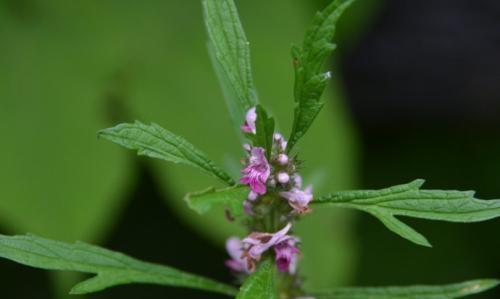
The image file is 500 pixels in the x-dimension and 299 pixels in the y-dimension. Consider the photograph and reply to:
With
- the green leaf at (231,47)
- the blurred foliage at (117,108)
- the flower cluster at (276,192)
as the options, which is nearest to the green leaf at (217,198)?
the flower cluster at (276,192)

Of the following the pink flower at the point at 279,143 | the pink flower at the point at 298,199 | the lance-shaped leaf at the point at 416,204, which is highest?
the pink flower at the point at 279,143

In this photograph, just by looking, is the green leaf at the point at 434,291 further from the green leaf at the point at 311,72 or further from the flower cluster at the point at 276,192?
the green leaf at the point at 311,72

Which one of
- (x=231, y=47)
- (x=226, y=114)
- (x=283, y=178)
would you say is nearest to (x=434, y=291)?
(x=283, y=178)

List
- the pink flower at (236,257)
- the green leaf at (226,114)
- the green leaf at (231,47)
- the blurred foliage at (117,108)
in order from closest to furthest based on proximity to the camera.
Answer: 1. the green leaf at (231,47)
2. the pink flower at (236,257)
3. the blurred foliage at (117,108)
4. the green leaf at (226,114)

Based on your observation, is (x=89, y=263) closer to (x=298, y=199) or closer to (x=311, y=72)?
(x=298, y=199)

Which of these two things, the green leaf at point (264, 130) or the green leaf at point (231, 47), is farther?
the green leaf at point (231, 47)
